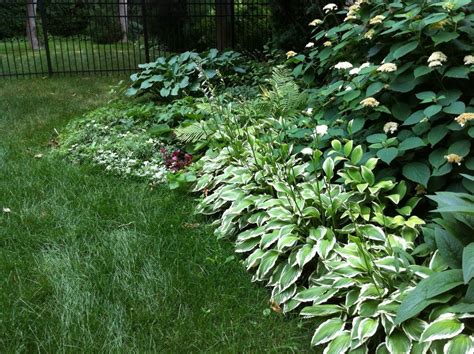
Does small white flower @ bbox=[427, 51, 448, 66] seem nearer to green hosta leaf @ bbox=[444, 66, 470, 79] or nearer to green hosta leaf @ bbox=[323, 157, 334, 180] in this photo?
green hosta leaf @ bbox=[444, 66, 470, 79]

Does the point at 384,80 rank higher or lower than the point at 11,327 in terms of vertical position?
higher

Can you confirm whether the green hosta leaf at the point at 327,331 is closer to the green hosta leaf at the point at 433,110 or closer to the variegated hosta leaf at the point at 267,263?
the variegated hosta leaf at the point at 267,263

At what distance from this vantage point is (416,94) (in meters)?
2.66

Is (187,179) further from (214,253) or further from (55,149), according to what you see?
(55,149)

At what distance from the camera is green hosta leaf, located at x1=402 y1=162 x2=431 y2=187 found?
2482 millimetres

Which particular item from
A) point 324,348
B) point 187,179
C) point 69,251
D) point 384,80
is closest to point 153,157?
point 187,179

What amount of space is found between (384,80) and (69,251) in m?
2.14

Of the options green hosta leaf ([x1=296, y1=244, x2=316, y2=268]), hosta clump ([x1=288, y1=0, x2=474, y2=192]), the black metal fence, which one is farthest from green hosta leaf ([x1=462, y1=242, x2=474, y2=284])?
the black metal fence

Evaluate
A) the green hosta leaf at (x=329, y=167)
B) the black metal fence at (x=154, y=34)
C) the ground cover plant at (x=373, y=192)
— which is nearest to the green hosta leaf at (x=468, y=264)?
the ground cover plant at (x=373, y=192)

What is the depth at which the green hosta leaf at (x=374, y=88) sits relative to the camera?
2830 mm

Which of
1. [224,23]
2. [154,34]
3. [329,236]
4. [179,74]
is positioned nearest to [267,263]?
[329,236]

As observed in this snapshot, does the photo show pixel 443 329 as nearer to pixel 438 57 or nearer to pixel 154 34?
pixel 438 57

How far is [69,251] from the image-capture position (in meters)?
2.84

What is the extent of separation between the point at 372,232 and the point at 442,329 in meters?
0.73
